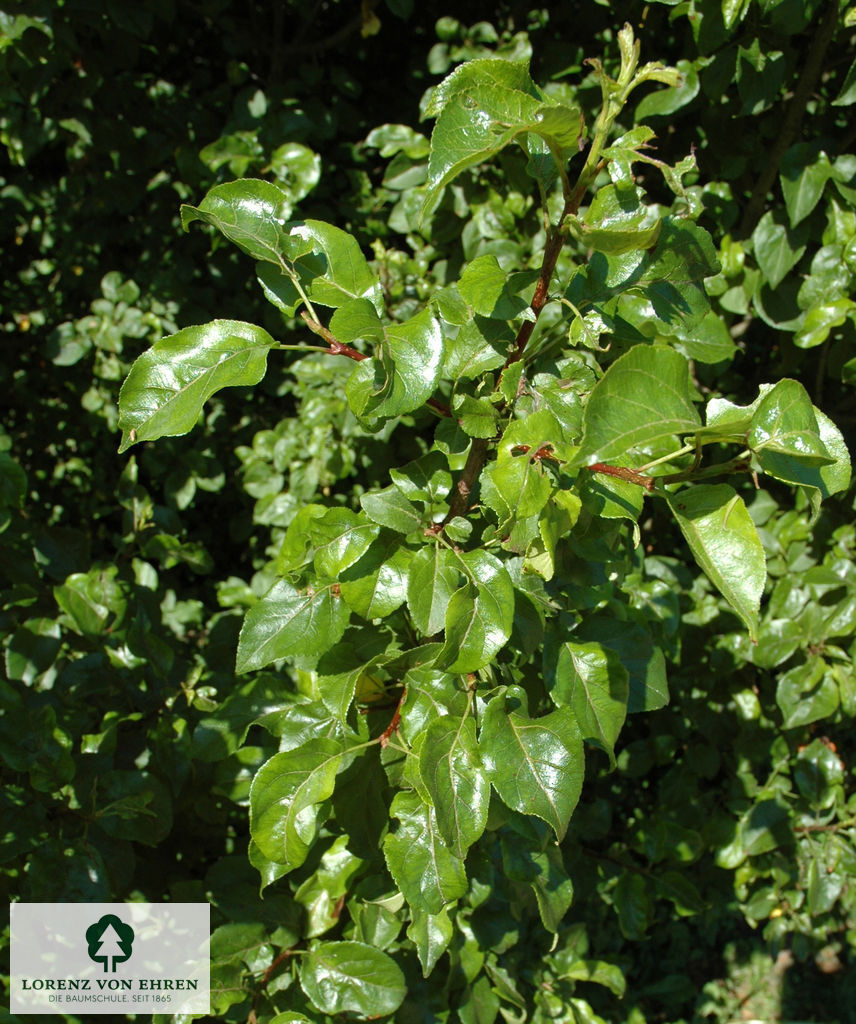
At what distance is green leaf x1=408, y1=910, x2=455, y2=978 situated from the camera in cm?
122

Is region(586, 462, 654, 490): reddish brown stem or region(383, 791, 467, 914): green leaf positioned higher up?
region(586, 462, 654, 490): reddish brown stem

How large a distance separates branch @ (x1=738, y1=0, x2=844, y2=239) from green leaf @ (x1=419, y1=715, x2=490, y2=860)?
1.74 m

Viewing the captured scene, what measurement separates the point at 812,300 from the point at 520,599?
1338 millimetres

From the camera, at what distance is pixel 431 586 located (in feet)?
3.50

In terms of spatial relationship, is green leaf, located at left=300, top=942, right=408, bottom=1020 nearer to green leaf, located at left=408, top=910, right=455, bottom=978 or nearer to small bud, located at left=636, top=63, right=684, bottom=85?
green leaf, located at left=408, top=910, right=455, bottom=978

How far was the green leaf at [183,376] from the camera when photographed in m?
0.97

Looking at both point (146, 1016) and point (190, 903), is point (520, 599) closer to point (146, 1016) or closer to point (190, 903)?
point (190, 903)

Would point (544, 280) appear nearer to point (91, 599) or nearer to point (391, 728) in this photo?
point (391, 728)

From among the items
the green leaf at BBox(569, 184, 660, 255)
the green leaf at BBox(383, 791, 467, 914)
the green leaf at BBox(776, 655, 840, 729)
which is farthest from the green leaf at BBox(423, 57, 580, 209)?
the green leaf at BBox(776, 655, 840, 729)

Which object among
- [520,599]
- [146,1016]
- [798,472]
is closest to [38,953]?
[146,1016]

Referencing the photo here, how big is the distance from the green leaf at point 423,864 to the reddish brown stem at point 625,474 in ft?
1.58

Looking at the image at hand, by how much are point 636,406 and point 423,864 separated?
0.65 m

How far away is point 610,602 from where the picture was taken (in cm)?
141

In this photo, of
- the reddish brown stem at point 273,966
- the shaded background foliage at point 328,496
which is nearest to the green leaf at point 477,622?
the shaded background foliage at point 328,496
